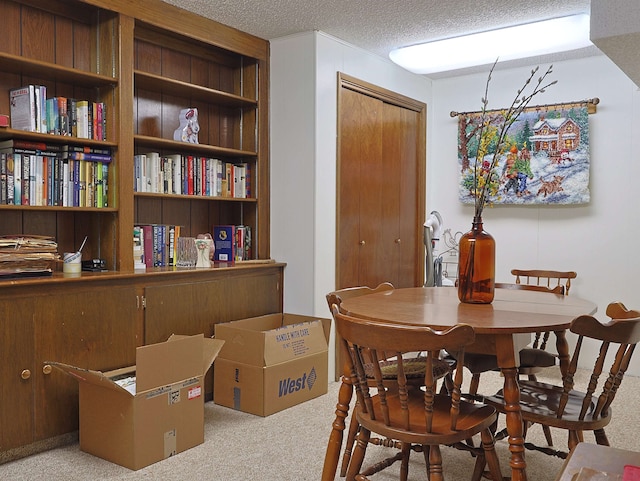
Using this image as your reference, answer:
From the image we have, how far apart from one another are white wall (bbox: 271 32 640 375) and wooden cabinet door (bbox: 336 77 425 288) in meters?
0.15

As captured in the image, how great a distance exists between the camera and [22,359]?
8.86 ft

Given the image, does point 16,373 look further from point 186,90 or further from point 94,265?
point 186,90

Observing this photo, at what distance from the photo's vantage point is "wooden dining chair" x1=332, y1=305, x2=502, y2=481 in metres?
1.79

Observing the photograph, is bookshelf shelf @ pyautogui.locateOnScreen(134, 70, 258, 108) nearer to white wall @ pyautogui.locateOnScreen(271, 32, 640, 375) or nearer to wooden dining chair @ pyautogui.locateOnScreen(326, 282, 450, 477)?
white wall @ pyautogui.locateOnScreen(271, 32, 640, 375)

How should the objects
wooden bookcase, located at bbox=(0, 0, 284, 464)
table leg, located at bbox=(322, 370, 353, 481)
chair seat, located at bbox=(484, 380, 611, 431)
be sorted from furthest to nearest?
wooden bookcase, located at bbox=(0, 0, 284, 464), table leg, located at bbox=(322, 370, 353, 481), chair seat, located at bbox=(484, 380, 611, 431)

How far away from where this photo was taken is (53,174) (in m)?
3.07

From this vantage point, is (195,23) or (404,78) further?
(404,78)

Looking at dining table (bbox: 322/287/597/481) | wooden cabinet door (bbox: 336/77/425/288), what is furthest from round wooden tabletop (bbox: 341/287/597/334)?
wooden cabinet door (bbox: 336/77/425/288)

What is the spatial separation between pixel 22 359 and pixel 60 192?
0.86 m

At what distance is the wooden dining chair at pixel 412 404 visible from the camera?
1.79 m

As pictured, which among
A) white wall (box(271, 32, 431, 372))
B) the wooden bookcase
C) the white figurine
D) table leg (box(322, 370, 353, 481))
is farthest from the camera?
white wall (box(271, 32, 431, 372))

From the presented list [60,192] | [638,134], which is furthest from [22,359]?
[638,134]

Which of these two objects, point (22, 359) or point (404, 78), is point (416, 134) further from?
point (22, 359)

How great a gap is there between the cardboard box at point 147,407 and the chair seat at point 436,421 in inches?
41.0
